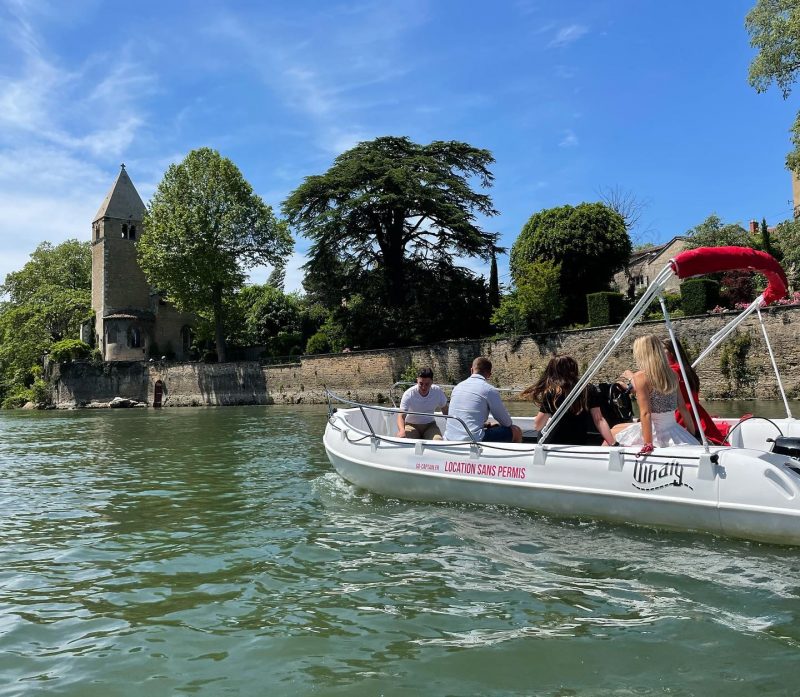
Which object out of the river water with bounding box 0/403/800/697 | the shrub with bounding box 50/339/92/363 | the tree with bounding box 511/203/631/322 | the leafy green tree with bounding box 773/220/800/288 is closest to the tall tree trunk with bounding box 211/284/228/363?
the shrub with bounding box 50/339/92/363

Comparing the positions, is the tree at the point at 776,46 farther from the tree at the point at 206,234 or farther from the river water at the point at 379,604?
the tree at the point at 206,234

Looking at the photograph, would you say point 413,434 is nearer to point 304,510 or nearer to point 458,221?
point 304,510

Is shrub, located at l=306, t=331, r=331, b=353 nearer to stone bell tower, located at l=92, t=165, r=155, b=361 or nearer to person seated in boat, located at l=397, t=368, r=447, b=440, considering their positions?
stone bell tower, located at l=92, t=165, r=155, b=361

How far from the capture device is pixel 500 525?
6812mm

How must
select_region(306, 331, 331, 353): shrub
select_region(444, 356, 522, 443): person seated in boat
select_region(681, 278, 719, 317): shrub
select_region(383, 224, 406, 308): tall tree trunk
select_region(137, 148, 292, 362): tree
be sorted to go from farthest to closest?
1. select_region(137, 148, 292, 362): tree
2. select_region(306, 331, 331, 353): shrub
3. select_region(383, 224, 406, 308): tall tree trunk
4. select_region(681, 278, 719, 317): shrub
5. select_region(444, 356, 522, 443): person seated in boat

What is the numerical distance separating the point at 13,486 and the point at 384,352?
25881mm

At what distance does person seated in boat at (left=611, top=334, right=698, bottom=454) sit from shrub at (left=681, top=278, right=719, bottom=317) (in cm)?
2021

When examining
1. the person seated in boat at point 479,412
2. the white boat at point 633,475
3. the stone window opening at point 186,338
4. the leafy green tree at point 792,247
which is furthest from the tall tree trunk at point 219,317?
the person seated in boat at point 479,412

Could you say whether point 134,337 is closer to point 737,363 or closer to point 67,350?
point 67,350

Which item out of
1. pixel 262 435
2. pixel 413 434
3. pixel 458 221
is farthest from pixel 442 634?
pixel 458 221

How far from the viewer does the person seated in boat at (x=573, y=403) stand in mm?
7316

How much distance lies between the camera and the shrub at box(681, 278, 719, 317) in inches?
991

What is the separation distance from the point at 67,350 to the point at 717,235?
1745 inches

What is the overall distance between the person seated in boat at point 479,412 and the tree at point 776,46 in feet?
56.3
